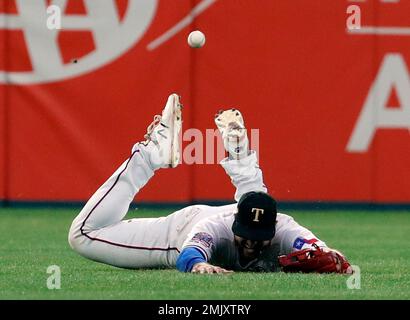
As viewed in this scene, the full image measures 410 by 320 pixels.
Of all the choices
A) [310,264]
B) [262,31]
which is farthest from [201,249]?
[262,31]

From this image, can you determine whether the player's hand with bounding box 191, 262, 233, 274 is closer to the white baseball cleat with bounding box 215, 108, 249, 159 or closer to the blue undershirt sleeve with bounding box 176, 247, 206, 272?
the blue undershirt sleeve with bounding box 176, 247, 206, 272

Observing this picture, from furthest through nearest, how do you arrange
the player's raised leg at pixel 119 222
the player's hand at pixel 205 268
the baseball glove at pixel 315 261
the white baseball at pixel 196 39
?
the white baseball at pixel 196 39, the player's raised leg at pixel 119 222, the baseball glove at pixel 315 261, the player's hand at pixel 205 268

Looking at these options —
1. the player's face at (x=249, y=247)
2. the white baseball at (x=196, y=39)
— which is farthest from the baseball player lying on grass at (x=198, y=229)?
the white baseball at (x=196, y=39)

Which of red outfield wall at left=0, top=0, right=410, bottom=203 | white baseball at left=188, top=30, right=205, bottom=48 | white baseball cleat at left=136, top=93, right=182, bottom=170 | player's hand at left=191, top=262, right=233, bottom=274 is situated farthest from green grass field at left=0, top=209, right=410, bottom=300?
white baseball at left=188, top=30, right=205, bottom=48

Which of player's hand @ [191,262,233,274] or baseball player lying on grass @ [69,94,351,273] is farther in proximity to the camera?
baseball player lying on grass @ [69,94,351,273]

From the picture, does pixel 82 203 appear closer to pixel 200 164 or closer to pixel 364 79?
pixel 200 164

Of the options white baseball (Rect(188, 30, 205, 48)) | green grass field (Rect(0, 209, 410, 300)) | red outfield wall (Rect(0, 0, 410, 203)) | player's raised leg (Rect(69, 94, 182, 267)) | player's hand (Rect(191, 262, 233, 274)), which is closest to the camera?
green grass field (Rect(0, 209, 410, 300))

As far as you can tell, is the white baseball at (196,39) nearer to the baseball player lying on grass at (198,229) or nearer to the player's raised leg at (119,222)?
the baseball player lying on grass at (198,229)
